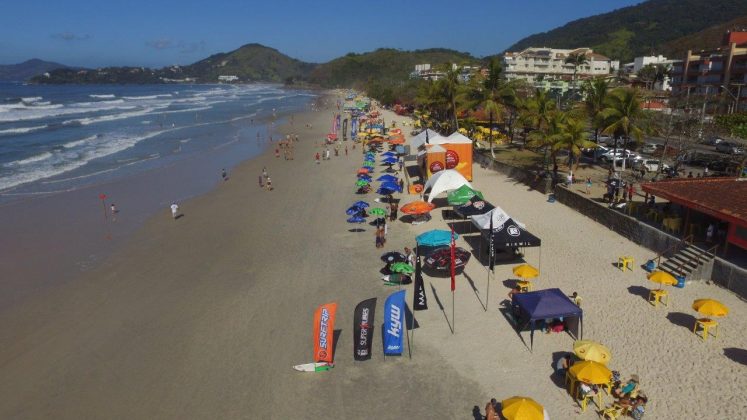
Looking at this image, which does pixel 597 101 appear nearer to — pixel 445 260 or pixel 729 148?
pixel 729 148

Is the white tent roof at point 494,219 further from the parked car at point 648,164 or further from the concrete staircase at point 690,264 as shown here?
the parked car at point 648,164

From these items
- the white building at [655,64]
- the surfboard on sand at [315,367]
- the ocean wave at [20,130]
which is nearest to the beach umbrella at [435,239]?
the surfboard on sand at [315,367]

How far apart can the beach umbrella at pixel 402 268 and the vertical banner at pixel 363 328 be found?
351cm

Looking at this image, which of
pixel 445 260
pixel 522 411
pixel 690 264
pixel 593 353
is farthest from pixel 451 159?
pixel 522 411

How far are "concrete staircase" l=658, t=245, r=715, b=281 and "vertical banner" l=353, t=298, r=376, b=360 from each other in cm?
939

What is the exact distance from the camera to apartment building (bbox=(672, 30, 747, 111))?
1891 inches

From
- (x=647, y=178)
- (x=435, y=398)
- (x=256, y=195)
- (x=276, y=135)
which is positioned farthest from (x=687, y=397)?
(x=276, y=135)

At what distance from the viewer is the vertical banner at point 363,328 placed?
10930 mm

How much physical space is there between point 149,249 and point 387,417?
13.3 meters

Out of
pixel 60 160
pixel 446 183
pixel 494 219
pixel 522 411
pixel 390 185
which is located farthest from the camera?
pixel 60 160

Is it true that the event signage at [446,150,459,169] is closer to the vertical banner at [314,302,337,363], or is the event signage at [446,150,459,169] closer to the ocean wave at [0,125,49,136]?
the vertical banner at [314,302,337,363]

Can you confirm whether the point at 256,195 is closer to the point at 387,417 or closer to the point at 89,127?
the point at 387,417

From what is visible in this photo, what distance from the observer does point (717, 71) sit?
2047 inches

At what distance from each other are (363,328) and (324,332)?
2.87 feet
